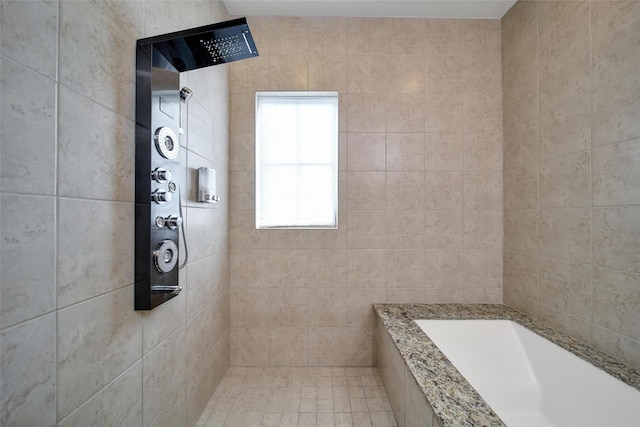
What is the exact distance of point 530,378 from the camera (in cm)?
161

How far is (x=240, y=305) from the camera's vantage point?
2.19 m

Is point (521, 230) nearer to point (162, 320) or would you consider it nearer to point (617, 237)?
point (617, 237)

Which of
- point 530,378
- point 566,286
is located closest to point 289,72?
point 566,286

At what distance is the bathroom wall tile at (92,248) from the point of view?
2.58ft

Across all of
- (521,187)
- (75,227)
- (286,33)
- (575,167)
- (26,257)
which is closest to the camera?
(26,257)

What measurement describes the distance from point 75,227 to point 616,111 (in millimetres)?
2345

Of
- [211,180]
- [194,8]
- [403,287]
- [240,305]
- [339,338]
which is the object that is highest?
[194,8]

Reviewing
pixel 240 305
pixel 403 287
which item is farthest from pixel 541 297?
pixel 240 305

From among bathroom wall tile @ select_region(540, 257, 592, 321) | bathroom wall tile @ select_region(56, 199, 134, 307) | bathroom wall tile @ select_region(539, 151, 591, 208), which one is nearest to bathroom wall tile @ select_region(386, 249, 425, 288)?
bathroom wall tile @ select_region(540, 257, 592, 321)

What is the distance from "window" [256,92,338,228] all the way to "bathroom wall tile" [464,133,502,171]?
108 cm

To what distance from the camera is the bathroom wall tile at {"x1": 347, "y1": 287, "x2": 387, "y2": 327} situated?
2186 millimetres

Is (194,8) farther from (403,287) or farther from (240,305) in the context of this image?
(403,287)

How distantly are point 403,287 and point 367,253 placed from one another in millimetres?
402

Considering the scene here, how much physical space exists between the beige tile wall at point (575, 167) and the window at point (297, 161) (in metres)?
1.41
